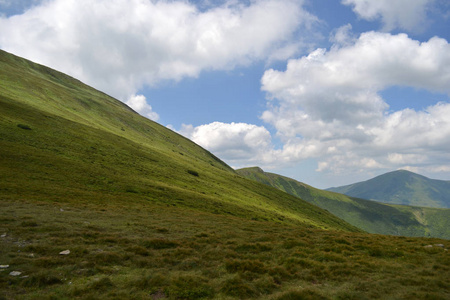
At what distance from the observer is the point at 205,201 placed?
59875mm

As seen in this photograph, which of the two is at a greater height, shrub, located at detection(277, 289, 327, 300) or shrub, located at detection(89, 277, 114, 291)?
shrub, located at detection(89, 277, 114, 291)

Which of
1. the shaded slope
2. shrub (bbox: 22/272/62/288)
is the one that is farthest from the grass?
the shaded slope

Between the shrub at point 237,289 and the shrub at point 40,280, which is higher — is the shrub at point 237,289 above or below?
below

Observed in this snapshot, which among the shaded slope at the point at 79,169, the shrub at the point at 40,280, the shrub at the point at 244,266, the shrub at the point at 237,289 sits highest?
the shaded slope at the point at 79,169

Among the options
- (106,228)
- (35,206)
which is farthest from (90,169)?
(106,228)

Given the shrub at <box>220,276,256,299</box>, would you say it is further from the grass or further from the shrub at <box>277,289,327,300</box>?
the shrub at <box>277,289,327,300</box>

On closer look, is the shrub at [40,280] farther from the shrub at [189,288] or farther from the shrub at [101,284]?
the shrub at [189,288]

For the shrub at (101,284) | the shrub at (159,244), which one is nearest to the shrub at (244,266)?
the shrub at (159,244)

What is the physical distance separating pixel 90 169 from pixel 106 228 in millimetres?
38465

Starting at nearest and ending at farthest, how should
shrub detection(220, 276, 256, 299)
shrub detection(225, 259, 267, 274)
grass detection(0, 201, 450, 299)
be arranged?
grass detection(0, 201, 450, 299) < shrub detection(220, 276, 256, 299) < shrub detection(225, 259, 267, 274)

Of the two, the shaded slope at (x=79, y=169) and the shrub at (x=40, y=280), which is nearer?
the shrub at (x=40, y=280)

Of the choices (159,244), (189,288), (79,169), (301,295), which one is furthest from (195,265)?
(79,169)

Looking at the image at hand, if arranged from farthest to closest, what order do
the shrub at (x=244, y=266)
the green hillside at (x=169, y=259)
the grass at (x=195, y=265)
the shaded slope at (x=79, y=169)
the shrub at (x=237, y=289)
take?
1. the shaded slope at (x=79, y=169)
2. the shrub at (x=244, y=266)
3. the shrub at (x=237, y=289)
4. the green hillside at (x=169, y=259)
5. the grass at (x=195, y=265)

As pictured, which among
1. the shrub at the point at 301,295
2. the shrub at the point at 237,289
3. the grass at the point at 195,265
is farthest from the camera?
the shrub at the point at 237,289
